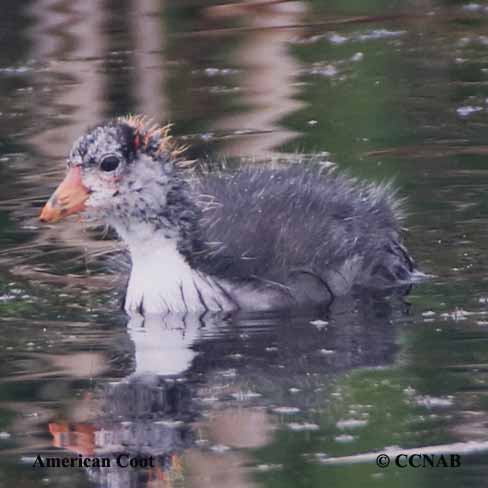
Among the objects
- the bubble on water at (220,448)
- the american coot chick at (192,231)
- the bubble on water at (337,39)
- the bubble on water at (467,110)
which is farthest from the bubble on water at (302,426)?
the bubble on water at (337,39)

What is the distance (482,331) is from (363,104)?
15.9ft

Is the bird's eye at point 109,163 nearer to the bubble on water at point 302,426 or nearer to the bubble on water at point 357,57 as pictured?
the bubble on water at point 302,426

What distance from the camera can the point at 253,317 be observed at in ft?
27.5

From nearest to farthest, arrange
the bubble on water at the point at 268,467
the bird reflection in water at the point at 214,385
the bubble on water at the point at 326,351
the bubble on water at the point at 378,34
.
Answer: the bubble on water at the point at 268,467
the bird reflection in water at the point at 214,385
the bubble on water at the point at 326,351
the bubble on water at the point at 378,34

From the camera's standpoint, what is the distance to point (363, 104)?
12.4m

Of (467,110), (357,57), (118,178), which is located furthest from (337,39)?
(118,178)

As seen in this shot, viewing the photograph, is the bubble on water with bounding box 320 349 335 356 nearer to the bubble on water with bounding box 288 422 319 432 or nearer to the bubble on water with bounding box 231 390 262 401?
the bubble on water with bounding box 231 390 262 401

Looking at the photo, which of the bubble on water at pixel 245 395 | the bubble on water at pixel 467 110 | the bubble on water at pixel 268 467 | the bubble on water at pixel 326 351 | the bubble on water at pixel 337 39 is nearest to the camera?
the bubble on water at pixel 268 467

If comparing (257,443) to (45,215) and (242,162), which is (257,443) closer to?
(45,215)

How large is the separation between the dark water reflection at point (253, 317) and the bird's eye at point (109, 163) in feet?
2.45

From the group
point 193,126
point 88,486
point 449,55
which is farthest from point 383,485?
point 449,55

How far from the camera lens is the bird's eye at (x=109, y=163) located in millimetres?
8406

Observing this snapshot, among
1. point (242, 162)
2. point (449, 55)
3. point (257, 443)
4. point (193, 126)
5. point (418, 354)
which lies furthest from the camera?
point (449, 55)

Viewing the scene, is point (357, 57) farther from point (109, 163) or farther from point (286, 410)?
point (286, 410)
